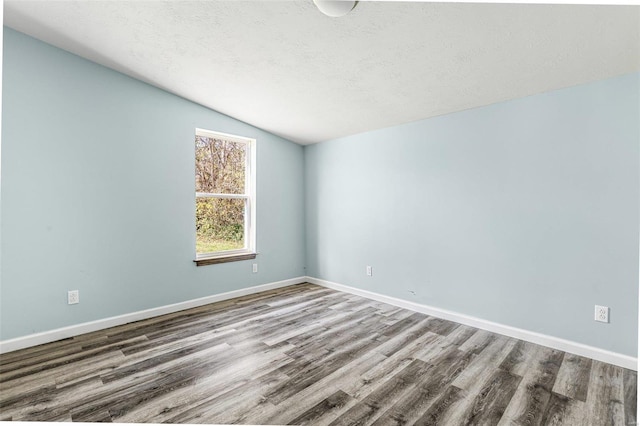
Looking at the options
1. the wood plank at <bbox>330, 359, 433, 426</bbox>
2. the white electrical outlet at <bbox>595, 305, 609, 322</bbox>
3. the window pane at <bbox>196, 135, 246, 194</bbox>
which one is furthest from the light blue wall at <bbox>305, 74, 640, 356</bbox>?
the window pane at <bbox>196, 135, 246, 194</bbox>

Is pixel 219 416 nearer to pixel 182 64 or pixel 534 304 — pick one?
pixel 534 304

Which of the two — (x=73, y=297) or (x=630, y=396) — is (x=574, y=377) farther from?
(x=73, y=297)

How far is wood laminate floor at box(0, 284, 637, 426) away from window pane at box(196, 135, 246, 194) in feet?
5.53

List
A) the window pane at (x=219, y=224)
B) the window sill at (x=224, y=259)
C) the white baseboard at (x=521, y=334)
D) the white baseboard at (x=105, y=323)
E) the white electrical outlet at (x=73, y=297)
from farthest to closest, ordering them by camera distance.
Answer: the window pane at (x=219, y=224), the window sill at (x=224, y=259), the white electrical outlet at (x=73, y=297), the white baseboard at (x=105, y=323), the white baseboard at (x=521, y=334)

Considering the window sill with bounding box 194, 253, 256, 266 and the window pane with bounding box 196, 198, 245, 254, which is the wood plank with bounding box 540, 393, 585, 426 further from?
the window pane with bounding box 196, 198, 245, 254

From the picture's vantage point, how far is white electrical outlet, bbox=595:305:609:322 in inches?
89.0

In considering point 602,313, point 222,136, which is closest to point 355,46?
point 222,136

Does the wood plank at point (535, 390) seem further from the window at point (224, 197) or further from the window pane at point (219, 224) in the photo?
the window pane at point (219, 224)

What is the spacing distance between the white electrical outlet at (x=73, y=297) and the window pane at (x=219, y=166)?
1.55 metres

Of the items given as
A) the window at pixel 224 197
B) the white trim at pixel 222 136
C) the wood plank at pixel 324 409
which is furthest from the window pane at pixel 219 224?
the wood plank at pixel 324 409

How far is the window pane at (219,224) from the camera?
3.69 m

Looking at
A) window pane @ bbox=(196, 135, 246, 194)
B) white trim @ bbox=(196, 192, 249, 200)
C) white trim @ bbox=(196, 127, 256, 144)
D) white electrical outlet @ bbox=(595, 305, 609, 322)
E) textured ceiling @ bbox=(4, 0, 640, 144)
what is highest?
textured ceiling @ bbox=(4, 0, 640, 144)

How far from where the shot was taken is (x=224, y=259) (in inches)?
148

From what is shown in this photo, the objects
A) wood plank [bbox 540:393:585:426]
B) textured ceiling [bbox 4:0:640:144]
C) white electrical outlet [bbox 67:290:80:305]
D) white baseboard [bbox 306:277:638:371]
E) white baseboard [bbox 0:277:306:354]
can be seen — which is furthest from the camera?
white electrical outlet [bbox 67:290:80:305]
